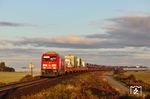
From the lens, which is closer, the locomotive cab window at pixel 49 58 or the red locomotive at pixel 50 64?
the red locomotive at pixel 50 64

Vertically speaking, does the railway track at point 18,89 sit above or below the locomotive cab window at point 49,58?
below

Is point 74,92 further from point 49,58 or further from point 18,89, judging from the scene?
point 49,58

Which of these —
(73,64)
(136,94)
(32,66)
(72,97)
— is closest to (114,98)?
(136,94)

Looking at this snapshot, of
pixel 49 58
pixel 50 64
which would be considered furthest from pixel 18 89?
pixel 49 58

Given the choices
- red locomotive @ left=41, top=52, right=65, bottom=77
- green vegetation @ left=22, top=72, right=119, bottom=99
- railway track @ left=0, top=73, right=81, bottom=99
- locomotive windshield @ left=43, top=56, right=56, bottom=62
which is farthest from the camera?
locomotive windshield @ left=43, top=56, right=56, bottom=62

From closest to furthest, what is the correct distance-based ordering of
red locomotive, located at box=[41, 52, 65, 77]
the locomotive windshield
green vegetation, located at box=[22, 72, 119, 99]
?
green vegetation, located at box=[22, 72, 119, 99], red locomotive, located at box=[41, 52, 65, 77], the locomotive windshield

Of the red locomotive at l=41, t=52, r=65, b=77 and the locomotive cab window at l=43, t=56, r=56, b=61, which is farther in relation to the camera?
the locomotive cab window at l=43, t=56, r=56, b=61

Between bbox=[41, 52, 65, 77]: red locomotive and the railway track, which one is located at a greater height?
bbox=[41, 52, 65, 77]: red locomotive

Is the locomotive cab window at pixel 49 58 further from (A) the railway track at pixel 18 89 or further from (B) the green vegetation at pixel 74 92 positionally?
(B) the green vegetation at pixel 74 92

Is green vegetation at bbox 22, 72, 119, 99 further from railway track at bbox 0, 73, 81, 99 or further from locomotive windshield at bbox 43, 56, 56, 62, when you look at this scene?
locomotive windshield at bbox 43, 56, 56, 62

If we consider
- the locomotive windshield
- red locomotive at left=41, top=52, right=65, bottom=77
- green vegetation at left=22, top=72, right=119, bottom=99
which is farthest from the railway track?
the locomotive windshield

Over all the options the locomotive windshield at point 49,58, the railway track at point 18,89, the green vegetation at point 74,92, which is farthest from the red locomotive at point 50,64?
the green vegetation at point 74,92

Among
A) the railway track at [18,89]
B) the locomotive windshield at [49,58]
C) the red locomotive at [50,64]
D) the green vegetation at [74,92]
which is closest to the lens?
the green vegetation at [74,92]

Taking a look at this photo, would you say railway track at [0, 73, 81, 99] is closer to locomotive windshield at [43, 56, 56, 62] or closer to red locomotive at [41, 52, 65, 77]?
red locomotive at [41, 52, 65, 77]
